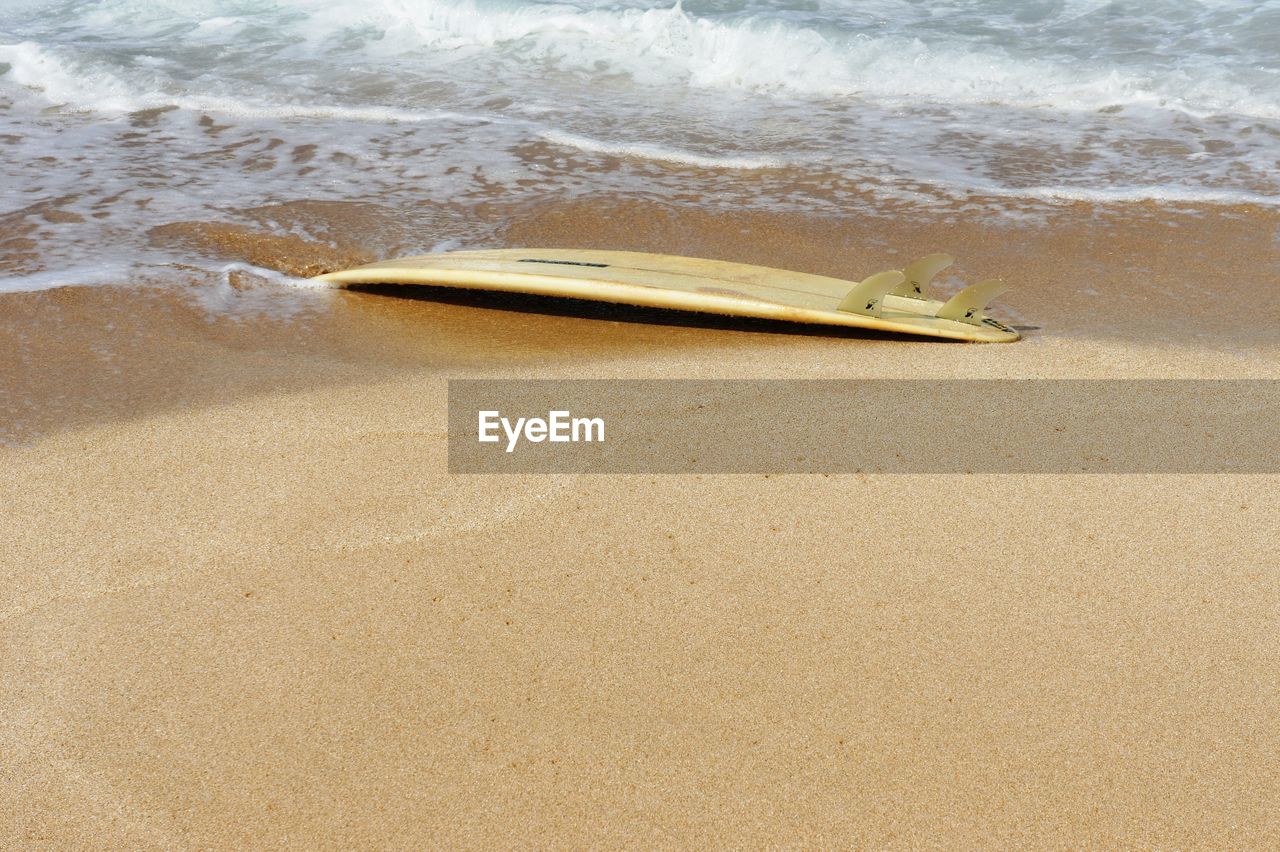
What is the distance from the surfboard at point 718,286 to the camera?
319 centimetres

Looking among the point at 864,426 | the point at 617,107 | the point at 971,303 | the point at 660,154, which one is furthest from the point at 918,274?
the point at 617,107

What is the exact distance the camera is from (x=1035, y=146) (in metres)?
5.38

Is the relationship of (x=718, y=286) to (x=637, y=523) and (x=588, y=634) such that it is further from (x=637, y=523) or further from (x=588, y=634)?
(x=588, y=634)

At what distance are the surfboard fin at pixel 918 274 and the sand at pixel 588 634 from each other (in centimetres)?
33

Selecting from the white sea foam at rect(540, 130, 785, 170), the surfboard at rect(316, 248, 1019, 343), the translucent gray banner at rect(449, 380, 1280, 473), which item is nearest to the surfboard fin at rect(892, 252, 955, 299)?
the surfboard at rect(316, 248, 1019, 343)

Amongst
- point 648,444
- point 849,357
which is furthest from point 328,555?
point 849,357

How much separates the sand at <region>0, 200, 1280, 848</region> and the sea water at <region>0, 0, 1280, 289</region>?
5.14 feet

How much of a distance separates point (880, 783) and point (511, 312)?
217cm

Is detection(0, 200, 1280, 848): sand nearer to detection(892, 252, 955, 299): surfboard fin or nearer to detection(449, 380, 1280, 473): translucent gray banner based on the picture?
detection(449, 380, 1280, 473): translucent gray banner

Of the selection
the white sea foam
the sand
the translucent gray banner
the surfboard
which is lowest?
the sand

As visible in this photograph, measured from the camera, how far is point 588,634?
2.00 metres

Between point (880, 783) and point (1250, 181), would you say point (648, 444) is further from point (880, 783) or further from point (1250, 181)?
point (1250, 181)

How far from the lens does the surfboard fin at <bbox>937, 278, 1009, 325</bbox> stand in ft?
10.4

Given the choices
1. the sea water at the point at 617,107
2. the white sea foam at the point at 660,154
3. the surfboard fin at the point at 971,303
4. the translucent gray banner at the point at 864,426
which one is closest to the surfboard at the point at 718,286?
the surfboard fin at the point at 971,303
